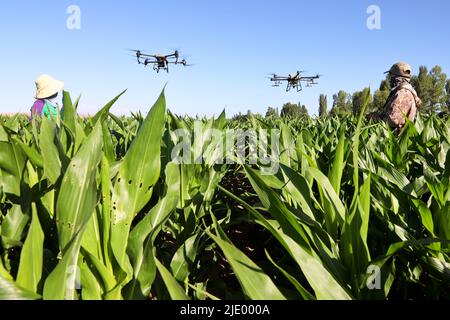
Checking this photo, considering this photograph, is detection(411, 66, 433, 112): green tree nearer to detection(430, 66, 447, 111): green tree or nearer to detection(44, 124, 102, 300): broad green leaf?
detection(430, 66, 447, 111): green tree

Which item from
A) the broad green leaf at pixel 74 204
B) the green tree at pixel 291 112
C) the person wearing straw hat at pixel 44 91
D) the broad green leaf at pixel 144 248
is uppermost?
the person wearing straw hat at pixel 44 91

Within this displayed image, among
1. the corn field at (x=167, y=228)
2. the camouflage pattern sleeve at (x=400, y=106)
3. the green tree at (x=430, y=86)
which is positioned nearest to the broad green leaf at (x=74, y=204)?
the corn field at (x=167, y=228)

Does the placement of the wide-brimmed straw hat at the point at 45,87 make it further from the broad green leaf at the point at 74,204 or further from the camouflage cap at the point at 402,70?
the camouflage cap at the point at 402,70

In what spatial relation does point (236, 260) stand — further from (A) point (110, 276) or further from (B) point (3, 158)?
(B) point (3, 158)

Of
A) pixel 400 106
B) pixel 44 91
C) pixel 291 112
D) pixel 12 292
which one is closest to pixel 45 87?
pixel 44 91

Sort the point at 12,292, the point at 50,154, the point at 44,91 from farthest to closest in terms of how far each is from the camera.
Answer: the point at 44,91 → the point at 50,154 → the point at 12,292

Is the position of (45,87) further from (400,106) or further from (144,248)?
(400,106)

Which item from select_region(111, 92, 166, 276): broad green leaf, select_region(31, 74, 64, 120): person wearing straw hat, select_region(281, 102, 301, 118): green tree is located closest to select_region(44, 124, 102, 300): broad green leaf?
select_region(111, 92, 166, 276): broad green leaf

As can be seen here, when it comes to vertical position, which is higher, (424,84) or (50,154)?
(424,84)
